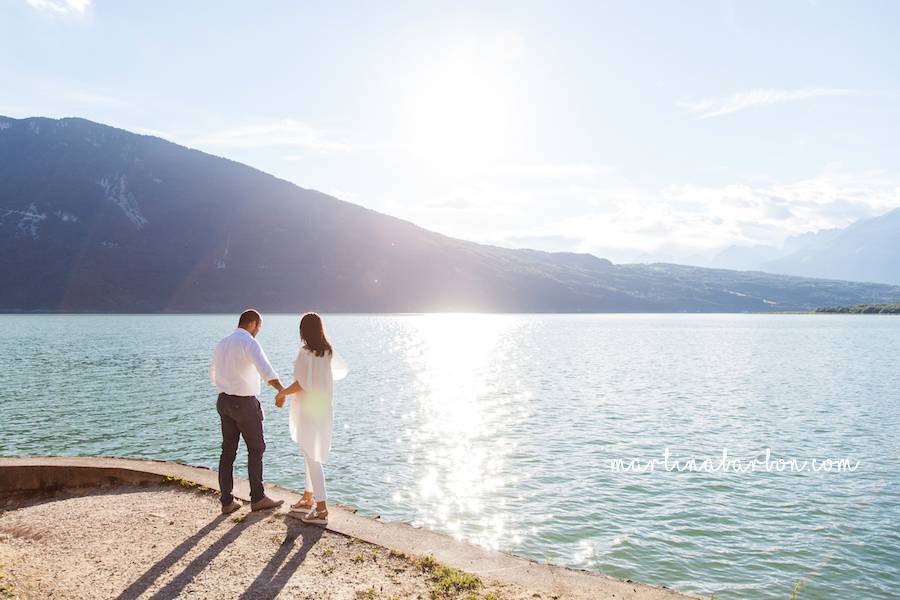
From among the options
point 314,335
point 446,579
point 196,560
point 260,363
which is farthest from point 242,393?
point 446,579

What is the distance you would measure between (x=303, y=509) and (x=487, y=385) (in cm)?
3414

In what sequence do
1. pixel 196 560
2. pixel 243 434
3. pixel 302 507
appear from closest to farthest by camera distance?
pixel 196 560
pixel 243 434
pixel 302 507

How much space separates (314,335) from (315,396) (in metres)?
1.12

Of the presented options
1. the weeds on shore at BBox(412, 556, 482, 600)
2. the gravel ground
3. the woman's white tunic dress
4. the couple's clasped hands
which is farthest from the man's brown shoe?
the weeds on shore at BBox(412, 556, 482, 600)

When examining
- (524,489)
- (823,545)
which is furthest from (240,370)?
(823,545)

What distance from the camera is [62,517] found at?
11.0m

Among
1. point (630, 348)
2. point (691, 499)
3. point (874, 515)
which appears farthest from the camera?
point (630, 348)

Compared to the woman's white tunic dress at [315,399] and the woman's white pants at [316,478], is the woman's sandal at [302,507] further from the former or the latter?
the woman's white tunic dress at [315,399]

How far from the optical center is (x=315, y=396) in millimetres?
10570

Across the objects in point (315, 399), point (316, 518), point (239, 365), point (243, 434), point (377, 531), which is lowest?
point (377, 531)

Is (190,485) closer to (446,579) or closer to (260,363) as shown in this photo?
(260,363)

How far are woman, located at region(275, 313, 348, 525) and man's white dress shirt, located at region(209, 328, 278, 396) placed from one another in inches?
21.3

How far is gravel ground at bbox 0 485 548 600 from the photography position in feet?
26.5

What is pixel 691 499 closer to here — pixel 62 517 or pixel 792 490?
pixel 792 490
